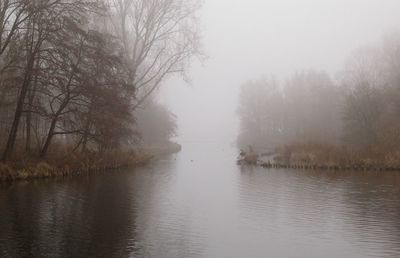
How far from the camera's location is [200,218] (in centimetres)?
1866

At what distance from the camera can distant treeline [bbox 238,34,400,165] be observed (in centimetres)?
4428

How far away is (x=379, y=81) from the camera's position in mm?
72500

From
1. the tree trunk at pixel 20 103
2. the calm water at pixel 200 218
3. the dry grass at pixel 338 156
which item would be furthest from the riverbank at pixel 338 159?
the tree trunk at pixel 20 103

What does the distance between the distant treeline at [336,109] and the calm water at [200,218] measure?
1442 cm

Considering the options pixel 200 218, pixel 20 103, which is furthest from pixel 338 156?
pixel 20 103

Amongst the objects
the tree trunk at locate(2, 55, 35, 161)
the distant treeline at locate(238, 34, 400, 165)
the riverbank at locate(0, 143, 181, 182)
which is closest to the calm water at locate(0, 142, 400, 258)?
the riverbank at locate(0, 143, 181, 182)

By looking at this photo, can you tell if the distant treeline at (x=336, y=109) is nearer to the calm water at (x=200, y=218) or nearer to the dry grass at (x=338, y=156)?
the dry grass at (x=338, y=156)

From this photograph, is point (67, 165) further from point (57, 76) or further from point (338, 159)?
point (338, 159)

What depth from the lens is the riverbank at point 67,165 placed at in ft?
92.8

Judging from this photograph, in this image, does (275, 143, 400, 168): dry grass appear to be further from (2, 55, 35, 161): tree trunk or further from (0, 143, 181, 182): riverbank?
(2, 55, 35, 161): tree trunk

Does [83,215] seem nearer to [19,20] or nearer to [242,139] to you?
[19,20]

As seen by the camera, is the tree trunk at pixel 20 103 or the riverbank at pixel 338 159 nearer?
the tree trunk at pixel 20 103

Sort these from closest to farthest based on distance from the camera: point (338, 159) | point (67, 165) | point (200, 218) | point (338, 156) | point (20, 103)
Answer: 1. point (200, 218)
2. point (20, 103)
3. point (67, 165)
4. point (338, 159)
5. point (338, 156)

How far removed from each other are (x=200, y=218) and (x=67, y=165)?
1642cm
